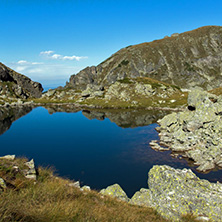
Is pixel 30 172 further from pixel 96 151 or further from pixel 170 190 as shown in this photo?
pixel 96 151

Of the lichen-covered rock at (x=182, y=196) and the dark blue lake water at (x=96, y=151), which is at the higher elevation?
the lichen-covered rock at (x=182, y=196)

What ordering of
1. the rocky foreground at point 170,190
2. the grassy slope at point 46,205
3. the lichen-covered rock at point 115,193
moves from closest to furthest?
1. the grassy slope at point 46,205
2. the rocky foreground at point 170,190
3. the lichen-covered rock at point 115,193

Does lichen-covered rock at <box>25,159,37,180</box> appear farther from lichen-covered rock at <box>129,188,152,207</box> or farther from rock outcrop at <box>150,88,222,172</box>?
rock outcrop at <box>150,88,222,172</box>

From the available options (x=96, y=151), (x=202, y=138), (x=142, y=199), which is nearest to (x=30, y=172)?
(x=142, y=199)

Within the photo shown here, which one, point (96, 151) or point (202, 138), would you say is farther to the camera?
point (96, 151)

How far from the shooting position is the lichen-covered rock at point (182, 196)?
13.1m

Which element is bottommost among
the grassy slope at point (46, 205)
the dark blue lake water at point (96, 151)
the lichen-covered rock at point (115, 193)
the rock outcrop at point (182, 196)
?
the dark blue lake water at point (96, 151)

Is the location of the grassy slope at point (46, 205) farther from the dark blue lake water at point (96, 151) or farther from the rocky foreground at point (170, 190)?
the dark blue lake water at point (96, 151)

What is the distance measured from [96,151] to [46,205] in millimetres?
38331

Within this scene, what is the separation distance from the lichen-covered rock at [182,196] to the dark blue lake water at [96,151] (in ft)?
43.2

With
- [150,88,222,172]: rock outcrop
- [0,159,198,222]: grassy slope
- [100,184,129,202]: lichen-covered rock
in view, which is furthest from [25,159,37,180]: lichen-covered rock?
[150,88,222,172]: rock outcrop

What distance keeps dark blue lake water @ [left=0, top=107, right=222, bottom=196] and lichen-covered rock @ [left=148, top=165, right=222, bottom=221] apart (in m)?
13.2

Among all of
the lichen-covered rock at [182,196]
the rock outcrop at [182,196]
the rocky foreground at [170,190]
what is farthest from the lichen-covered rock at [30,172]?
the lichen-covered rock at [182,196]

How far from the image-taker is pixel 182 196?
45.8 feet
